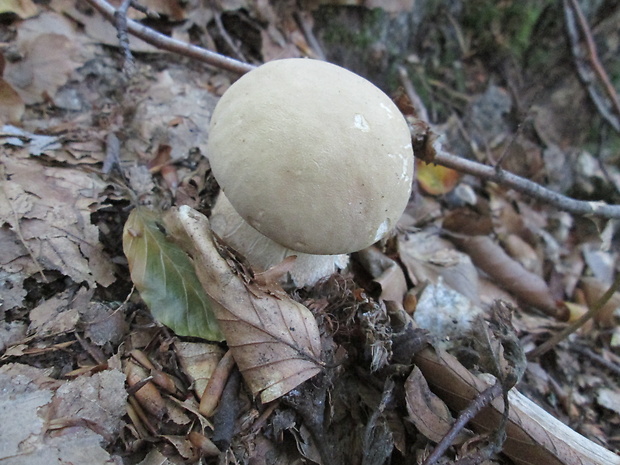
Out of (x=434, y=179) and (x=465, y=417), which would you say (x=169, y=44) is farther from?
(x=465, y=417)

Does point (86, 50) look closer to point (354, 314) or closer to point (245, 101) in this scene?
point (245, 101)

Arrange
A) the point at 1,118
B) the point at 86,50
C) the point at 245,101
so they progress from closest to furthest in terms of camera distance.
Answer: the point at 245,101 → the point at 1,118 → the point at 86,50

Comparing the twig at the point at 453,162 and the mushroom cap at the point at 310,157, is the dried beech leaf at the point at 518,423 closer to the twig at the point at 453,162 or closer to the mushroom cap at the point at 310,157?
the mushroom cap at the point at 310,157

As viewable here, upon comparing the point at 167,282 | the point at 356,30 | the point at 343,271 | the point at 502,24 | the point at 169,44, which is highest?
the point at 502,24

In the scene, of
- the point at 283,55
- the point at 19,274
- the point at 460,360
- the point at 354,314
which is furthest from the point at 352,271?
the point at 283,55

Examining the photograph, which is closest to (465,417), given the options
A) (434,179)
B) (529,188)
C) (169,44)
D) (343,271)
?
(343,271)

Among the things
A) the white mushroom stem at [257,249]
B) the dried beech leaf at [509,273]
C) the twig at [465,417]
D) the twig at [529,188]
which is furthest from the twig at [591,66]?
the white mushroom stem at [257,249]
